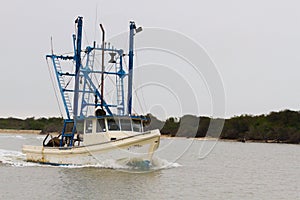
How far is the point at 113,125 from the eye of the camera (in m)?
27.7

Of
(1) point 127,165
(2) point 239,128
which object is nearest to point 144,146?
(1) point 127,165

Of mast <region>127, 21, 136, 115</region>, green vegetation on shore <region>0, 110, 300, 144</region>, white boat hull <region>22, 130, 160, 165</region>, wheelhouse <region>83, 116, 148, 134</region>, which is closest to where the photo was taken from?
white boat hull <region>22, 130, 160, 165</region>

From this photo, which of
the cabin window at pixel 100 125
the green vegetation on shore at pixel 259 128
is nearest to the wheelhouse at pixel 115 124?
the cabin window at pixel 100 125

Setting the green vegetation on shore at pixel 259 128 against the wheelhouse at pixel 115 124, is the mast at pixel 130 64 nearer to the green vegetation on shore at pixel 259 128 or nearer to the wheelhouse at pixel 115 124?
the wheelhouse at pixel 115 124

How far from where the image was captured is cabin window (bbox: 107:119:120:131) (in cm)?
2758

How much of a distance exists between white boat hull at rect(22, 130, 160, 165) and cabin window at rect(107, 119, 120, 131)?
3.15 feet

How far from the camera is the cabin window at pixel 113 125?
2758cm

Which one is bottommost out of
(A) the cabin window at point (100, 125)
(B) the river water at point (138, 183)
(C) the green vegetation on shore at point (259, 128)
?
(B) the river water at point (138, 183)

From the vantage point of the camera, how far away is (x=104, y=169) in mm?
27453

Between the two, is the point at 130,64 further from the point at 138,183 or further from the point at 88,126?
the point at 138,183

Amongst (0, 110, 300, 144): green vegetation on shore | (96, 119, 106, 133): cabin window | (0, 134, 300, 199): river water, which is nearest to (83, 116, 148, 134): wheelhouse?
(96, 119, 106, 133): cabin window

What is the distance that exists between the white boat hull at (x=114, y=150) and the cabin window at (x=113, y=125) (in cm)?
96

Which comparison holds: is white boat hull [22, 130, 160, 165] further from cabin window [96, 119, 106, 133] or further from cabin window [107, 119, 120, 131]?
cabin window [107, 119, 120, 131]

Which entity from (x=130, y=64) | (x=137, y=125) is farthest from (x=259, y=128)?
(x=137, y=125)
